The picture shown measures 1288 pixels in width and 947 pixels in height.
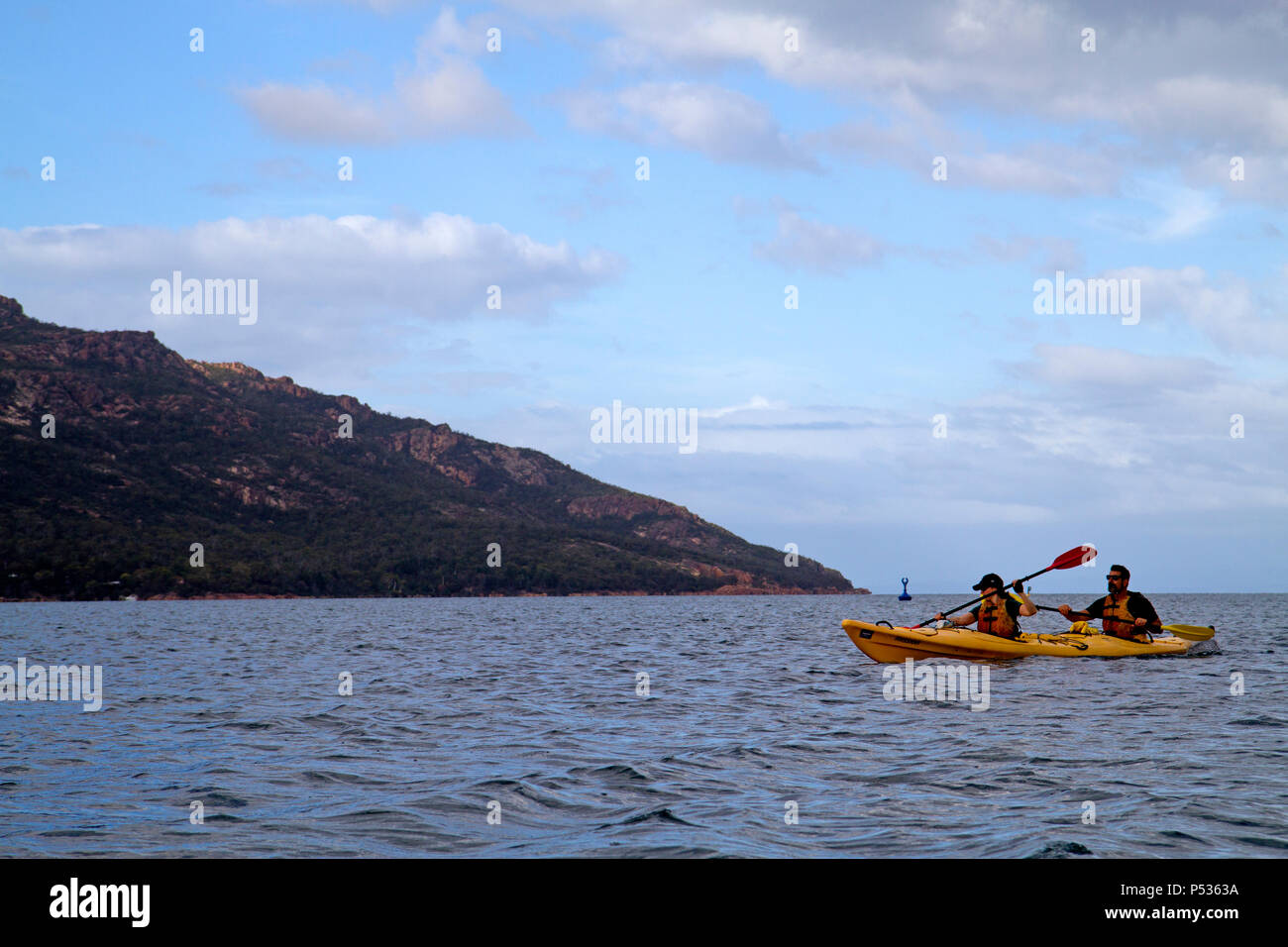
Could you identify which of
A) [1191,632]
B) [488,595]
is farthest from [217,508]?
[1191,632]

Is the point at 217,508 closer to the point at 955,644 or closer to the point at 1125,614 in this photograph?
the point at 955,644

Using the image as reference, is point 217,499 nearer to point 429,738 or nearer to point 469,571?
point 469,571

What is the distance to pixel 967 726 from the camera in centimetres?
1554

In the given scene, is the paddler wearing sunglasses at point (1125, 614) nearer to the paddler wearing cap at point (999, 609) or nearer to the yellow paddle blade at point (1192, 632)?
the paddler wearing cap at point (999, 609)

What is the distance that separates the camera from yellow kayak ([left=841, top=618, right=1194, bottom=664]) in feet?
79.1

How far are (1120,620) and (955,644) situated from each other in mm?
5640

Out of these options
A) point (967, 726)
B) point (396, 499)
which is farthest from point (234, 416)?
point (967, 726)

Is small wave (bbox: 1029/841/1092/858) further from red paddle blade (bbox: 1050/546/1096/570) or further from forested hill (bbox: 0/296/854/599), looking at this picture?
forested hill (bbox: 0/296/854/599)

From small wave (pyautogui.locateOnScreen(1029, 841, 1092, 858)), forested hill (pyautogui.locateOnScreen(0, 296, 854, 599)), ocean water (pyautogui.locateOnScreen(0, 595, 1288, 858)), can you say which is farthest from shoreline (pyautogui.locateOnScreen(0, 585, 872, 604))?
small wave (pyautogui.locateOnScreen(1029, 841, 1092, 858))

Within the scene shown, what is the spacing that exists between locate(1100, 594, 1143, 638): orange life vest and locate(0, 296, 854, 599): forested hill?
305 ft

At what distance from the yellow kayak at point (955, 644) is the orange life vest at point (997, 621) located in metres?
0.32

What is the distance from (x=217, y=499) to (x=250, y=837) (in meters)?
131

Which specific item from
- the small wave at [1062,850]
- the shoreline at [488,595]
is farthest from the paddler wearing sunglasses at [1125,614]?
the shoreline at [488,595]

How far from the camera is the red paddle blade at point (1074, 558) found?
26641 mm
